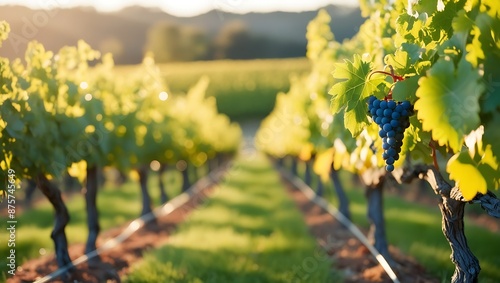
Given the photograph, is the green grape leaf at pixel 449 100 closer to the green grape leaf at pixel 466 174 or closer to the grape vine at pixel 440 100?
the grape vine at pixel 440 100

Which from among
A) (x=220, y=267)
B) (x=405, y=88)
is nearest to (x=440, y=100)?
(x=405, y=88)

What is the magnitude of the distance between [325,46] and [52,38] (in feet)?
197

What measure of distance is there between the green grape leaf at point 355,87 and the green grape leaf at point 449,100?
3.37 ft

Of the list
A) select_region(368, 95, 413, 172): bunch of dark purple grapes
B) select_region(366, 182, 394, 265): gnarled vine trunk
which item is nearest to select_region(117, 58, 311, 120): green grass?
select_region(366, 182, 394, 265): gnarled vine trunk

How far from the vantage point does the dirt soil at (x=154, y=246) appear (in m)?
7.60

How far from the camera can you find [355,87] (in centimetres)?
486

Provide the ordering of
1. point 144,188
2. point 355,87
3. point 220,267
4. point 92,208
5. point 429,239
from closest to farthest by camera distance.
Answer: point 355,87
point 220,267
point 92,208
point 429,239
point 144,188

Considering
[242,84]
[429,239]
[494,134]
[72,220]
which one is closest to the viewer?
[494,134]

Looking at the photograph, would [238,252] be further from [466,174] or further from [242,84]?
[242,84]

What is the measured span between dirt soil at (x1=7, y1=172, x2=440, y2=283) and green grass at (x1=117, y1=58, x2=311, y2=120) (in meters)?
66.2

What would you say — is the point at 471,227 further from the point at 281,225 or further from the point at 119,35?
the point at 119,35

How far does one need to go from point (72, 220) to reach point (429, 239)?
9247 mm

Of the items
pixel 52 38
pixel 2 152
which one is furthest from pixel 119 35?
pixel 2 152

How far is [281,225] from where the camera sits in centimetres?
1248
